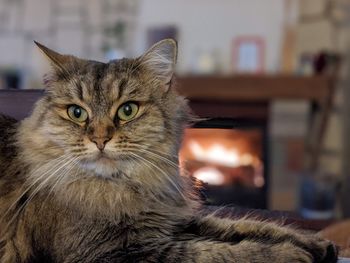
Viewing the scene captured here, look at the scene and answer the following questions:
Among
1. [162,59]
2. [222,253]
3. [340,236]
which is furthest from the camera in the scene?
[340,236]

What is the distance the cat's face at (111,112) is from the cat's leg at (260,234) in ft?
0.53

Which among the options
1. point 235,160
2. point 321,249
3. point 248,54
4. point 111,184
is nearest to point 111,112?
point 111,184

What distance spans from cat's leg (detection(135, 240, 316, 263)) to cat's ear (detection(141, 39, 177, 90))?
14.3 inches

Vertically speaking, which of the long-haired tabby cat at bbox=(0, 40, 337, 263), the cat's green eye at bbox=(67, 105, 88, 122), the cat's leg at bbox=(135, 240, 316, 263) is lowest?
the cat's leg at bbox=(135, 240, 316, 263)

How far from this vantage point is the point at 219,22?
3.72 metres

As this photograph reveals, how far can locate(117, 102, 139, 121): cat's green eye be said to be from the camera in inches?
42.2

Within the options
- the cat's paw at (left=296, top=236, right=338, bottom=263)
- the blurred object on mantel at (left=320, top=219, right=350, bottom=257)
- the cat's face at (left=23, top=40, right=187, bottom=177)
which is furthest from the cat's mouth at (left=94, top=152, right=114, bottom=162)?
the blurred object on mantel at (left=320, top=219, right=350, bottom=257)

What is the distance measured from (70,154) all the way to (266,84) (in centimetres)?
260

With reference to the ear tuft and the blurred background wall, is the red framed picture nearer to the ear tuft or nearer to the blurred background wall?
the blurred background wall

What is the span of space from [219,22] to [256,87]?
1.82ft

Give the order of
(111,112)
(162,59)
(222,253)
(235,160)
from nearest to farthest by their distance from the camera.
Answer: (222,253)
(111,112)
(162,59)
(235,160)

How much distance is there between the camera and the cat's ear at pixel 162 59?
115cm

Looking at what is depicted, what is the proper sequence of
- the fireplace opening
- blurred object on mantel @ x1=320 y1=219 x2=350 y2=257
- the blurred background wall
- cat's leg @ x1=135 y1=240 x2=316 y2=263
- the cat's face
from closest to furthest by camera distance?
cat's leg @ x1=135 y1=240 x2=316 y2=263 → the cat's face → blurred object on mantel @ x1=320 y1=219 x2=350 y2=257 → the fireplace opening → the blurred background wall

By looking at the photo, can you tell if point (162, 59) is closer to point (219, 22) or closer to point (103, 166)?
point (103, 166)
